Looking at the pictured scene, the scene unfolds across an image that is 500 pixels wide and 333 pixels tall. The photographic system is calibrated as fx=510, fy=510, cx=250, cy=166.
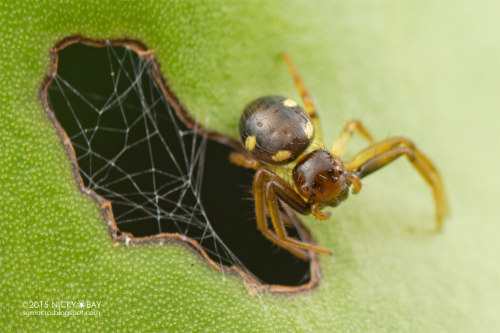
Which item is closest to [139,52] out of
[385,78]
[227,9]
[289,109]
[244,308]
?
[227,9]

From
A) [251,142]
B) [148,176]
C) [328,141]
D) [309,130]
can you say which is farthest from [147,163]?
[328,141]

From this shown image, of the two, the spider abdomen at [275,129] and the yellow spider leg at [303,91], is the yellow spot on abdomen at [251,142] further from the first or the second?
the yellow spider leg at [303,91]

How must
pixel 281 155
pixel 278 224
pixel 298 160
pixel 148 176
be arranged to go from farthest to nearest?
1. pixel 298 160
2. pixel 281 155
3. pixel 278 224
4. pixel 148 176

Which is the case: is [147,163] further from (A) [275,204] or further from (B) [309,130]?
(B) [309,130]

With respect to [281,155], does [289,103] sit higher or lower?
higher

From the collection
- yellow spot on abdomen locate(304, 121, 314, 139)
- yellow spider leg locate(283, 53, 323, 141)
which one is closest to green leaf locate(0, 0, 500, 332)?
yellow spider leg locate(283, 53, 323, 141)

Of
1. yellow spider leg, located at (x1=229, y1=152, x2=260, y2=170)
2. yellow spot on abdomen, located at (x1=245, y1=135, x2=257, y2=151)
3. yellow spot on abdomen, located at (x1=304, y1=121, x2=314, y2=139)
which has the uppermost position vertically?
yellow spot on abdomen, located at (x1=304, y1=121, x2=314, y2=139)

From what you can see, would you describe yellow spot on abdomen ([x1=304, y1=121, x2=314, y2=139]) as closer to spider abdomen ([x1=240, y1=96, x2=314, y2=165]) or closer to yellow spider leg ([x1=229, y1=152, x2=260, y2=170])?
spider abdomen ([x1=240, y1=96, x2=314, y2=165])
